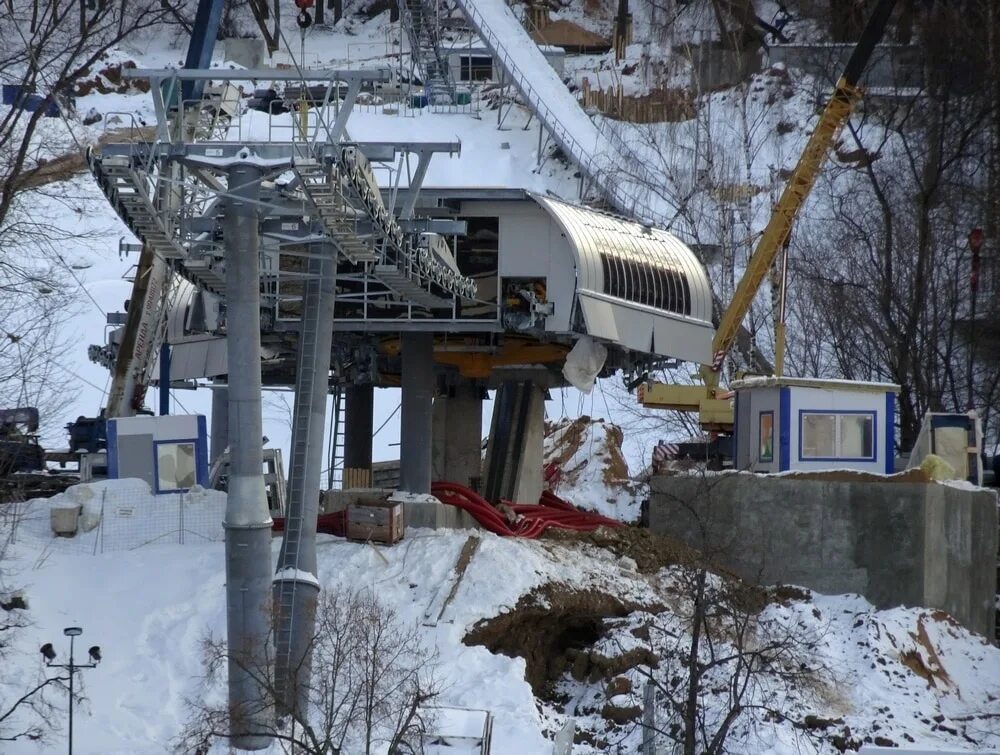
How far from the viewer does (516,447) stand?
38875 millimetres

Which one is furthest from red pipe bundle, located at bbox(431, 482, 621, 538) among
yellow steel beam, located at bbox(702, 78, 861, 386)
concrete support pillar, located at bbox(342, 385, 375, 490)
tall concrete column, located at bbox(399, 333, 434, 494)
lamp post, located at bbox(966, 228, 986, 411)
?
lamp post, located at bbox(966, 228, 986, 411)

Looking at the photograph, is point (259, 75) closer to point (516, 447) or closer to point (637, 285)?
point (637, 285)

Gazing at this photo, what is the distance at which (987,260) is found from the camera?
186 ft

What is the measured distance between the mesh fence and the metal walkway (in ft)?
116

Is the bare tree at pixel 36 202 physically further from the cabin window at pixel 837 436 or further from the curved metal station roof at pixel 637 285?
the cabin window at pixel 837 436

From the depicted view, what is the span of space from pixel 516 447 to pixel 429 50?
54354 mm

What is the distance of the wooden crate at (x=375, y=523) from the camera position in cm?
3061

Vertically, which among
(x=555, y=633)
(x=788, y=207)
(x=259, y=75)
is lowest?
(x=555, y=633)

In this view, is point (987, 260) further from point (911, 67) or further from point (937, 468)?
point (937, 468)

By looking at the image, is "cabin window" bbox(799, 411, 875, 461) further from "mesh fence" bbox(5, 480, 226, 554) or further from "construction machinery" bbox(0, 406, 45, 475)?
"construction machinery" bbox(0, 406, 45, 475)

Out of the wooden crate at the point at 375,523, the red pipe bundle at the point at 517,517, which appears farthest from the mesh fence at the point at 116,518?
the red pipe bundle at the point at 517,517

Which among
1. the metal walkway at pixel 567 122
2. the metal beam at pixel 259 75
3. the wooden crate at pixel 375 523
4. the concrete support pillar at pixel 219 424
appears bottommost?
the wooden crate at pixel 375 523

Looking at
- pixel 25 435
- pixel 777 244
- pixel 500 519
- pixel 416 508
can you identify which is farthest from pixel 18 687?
pixel 777 244

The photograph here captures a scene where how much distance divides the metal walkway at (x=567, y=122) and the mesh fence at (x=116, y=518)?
3537 centimetres
